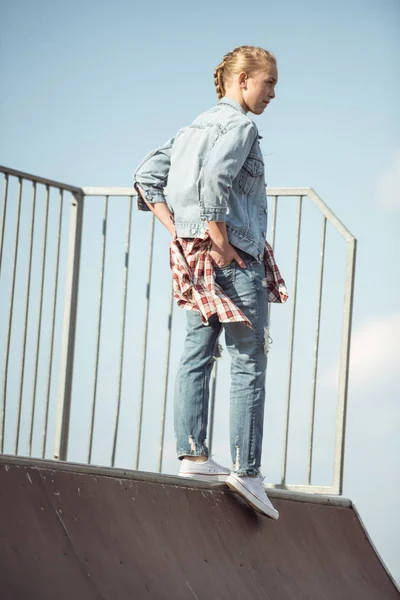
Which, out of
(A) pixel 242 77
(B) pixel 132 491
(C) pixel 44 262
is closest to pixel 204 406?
(B) pixel 132 491

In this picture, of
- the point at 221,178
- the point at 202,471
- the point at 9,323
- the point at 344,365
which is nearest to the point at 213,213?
the point at 221,178

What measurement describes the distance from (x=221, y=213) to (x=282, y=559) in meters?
0.98

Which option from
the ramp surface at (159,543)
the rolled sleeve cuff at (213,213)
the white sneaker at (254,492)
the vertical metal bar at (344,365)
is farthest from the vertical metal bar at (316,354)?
the rolled sleeve cuff at (213,213)

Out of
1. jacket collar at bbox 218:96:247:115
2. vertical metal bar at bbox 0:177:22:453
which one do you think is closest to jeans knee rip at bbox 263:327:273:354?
jacket collar at bbox 218:96:247:115

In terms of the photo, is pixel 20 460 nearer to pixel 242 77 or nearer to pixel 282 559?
pixel 282 559

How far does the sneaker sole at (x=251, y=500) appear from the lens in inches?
112

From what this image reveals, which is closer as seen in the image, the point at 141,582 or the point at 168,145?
the point at 141,582

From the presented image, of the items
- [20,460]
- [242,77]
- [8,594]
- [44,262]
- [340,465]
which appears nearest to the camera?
[8,594]

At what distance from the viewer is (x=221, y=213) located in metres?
2.72

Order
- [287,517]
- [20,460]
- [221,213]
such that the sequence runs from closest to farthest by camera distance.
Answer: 1. [20,460]
2. [221,213]
3. [287,517]

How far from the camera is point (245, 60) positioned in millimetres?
2904

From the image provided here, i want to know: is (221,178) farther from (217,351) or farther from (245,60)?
(217,351)

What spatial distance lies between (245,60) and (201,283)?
0.62 meters

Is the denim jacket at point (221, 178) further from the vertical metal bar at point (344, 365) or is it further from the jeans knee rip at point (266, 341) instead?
the vertical metal bar at point (344, 365)
